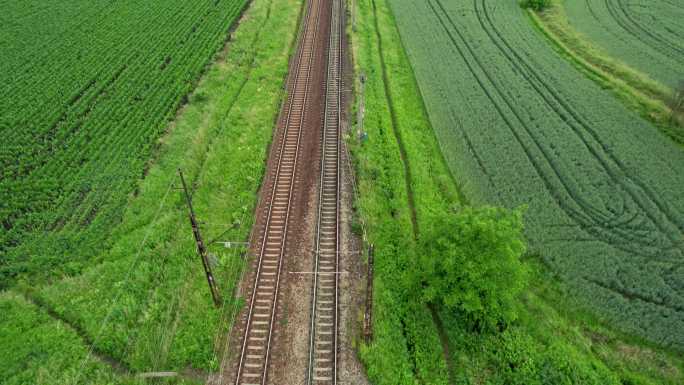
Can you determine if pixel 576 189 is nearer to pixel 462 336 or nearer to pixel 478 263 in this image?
pixel 478 263

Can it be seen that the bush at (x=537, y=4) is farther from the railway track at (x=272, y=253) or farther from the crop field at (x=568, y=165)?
the railway track at (x=272, y=253)

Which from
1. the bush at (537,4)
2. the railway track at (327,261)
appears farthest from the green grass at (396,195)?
the bush at (537,4)

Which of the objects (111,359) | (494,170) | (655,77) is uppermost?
(655,77)

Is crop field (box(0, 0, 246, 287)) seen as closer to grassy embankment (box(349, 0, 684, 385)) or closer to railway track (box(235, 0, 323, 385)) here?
railway track (box(235, 0, 323, 385))

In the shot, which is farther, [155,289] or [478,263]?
[155,289]

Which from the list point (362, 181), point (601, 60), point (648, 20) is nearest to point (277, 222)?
point (362, 181)

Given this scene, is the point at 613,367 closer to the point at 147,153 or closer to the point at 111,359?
the point at 111,359

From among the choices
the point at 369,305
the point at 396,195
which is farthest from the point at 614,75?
the point at 369,305
